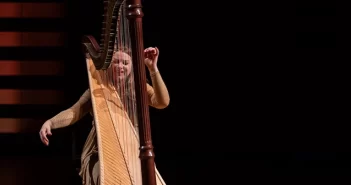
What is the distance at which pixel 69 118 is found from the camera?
96.4 inches

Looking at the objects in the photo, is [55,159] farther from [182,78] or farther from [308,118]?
[308,118]

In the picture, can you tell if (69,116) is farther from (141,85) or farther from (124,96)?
(141,85)

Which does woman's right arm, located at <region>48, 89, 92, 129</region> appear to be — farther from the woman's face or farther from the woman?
the woman's face

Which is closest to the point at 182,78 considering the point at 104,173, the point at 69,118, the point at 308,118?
the point at 308,118

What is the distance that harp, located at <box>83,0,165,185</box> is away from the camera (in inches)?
55.5

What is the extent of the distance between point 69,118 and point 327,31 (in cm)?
167

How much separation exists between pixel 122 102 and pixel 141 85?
0.79 metres

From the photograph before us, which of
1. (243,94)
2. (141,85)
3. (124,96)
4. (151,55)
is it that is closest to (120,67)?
(124,96)

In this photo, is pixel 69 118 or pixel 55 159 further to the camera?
pixel 55 159

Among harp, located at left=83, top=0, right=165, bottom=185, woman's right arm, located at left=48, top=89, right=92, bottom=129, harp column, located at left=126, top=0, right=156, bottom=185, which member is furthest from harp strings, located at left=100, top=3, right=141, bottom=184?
harp column, located at left=126, top=0, right=156, bottom=185

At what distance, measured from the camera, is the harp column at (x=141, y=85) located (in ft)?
4.58

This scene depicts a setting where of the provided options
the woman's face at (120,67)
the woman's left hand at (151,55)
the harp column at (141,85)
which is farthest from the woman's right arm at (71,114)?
the harp column at (141,85)

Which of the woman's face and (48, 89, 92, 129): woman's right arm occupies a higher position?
the woman's face

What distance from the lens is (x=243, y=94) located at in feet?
11.0
